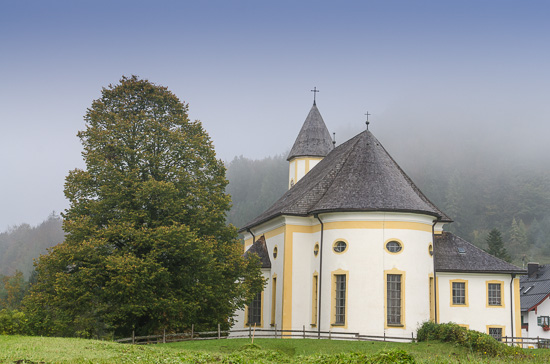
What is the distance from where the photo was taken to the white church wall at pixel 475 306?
33781 millimetres

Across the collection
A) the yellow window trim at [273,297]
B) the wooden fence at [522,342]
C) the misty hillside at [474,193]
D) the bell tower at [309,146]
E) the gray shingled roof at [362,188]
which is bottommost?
the wooden fence at [522,342]

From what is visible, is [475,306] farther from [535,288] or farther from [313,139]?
[313,139]

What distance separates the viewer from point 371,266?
30.5 meters

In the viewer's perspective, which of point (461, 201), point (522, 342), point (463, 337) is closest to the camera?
point (463, 337)

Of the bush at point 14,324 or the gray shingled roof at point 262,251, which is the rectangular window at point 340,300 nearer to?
the gray shingled roof at point 262,251

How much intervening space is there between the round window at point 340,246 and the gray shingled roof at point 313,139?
20766mm

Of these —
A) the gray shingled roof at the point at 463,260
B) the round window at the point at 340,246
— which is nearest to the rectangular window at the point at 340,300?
the round window at the point at 340,246

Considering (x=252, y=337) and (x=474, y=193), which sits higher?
(x=474, y=193)

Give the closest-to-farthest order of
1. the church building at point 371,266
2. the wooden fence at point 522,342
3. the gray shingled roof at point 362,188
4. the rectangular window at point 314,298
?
the wooden fence at point 522,342 < the church building at point 371,266 < the gray shingled roof at point 362,188 < the rectangular window at point 314,298

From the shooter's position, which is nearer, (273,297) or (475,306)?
(475,306)

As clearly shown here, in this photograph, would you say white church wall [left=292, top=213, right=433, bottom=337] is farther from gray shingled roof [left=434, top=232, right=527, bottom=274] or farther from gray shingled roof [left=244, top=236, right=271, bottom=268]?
gray shingled roof [left=244, top=236, right=271, bottom=268]

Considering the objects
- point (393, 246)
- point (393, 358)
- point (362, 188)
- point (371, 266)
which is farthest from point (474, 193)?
point (393, 358)

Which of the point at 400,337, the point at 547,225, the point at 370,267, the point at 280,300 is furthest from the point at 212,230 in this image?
the point at 547,225

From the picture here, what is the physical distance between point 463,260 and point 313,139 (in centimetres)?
2088
